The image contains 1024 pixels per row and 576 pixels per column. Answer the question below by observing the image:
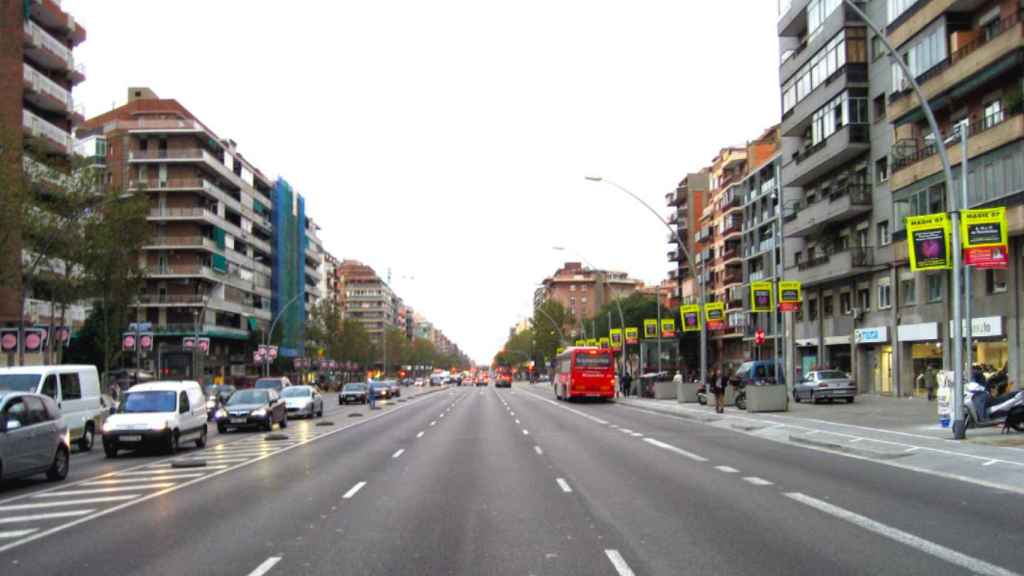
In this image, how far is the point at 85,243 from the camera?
116 feet

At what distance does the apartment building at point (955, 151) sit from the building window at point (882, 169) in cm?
21

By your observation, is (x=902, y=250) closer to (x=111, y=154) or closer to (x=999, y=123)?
(x=999, y=123)

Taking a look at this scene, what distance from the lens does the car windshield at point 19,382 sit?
2106 cm

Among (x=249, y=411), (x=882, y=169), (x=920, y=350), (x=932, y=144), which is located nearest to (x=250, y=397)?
(x=249, y=411)

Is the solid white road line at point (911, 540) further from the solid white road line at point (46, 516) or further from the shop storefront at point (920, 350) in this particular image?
the shop storefront at point (920, 350)

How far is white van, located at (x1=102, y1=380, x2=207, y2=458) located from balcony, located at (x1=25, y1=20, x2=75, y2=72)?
36588mm

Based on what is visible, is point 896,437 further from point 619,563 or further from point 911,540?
point 619,563

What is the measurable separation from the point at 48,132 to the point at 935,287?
1911 inches

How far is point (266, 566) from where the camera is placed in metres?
8.29

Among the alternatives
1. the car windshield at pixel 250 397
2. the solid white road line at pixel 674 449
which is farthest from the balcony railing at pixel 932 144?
the car windshield at pixel 250 397

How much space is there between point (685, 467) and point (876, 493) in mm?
4380

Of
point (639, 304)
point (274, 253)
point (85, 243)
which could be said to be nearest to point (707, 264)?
point (639, 304)

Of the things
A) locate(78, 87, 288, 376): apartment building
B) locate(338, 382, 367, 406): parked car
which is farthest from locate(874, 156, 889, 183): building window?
locate(78, 87, 288, 376): apartment building

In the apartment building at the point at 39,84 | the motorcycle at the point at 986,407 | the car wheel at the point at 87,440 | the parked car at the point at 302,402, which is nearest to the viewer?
the motorcycle at the point at 986,407
